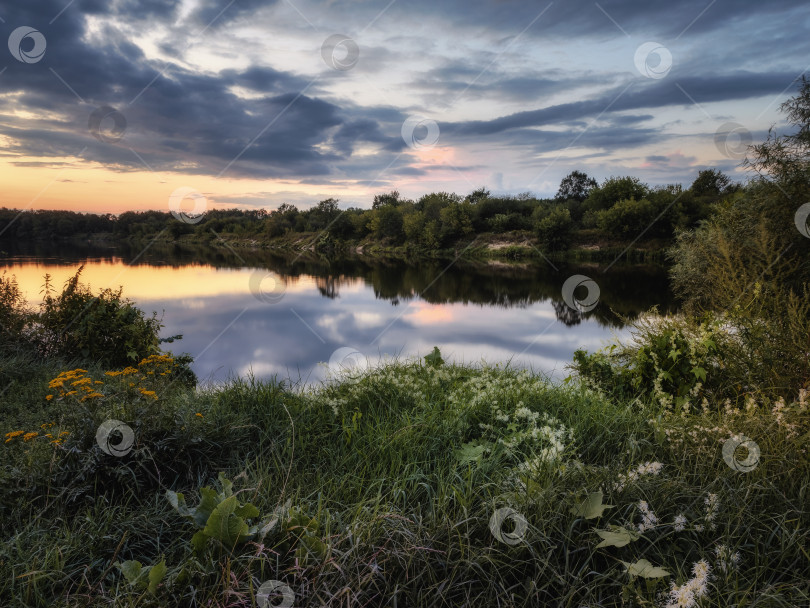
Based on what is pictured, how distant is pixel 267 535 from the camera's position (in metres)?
2.29

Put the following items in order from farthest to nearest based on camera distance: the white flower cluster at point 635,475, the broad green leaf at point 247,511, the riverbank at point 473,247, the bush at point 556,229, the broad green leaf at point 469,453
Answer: the bush at point 556,229, the riverbank at point 473,247, the broad green leaf at point 469,453, the white flower cluster at point 635,475, the broad green leaf at point 247,511

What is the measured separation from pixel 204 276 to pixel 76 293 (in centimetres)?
2253

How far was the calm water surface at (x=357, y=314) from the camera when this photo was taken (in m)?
11.6

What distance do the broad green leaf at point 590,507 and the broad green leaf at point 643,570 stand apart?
27cm

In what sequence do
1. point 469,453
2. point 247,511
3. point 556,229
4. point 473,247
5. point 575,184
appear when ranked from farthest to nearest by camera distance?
point 575,184 → point 473,247 → point 556,229 → point 469,453 → point 247,511

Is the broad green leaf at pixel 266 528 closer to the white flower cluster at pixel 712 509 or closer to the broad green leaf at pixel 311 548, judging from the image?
the broad green leaf at pixel 311 548

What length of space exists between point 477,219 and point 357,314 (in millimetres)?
47725

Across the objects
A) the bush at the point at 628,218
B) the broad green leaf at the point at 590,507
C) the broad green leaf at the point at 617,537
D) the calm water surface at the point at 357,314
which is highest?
the bush at the point at 628,218

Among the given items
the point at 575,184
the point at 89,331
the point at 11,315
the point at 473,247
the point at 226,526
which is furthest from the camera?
the point at 575,184

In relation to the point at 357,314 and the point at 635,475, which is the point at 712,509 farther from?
the point at 357,314

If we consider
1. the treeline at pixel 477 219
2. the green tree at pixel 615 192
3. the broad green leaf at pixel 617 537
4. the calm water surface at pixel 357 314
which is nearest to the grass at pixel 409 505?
the broad green leaf at pixel 617 537

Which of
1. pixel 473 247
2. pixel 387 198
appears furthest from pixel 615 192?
pixel 387 198

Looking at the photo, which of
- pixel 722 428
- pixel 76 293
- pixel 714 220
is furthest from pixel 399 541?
pixel 714 220

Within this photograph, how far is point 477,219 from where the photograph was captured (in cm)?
6303
